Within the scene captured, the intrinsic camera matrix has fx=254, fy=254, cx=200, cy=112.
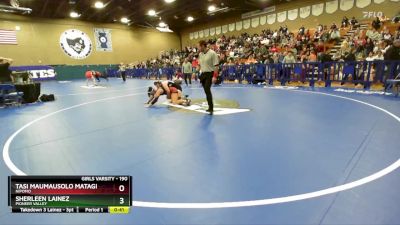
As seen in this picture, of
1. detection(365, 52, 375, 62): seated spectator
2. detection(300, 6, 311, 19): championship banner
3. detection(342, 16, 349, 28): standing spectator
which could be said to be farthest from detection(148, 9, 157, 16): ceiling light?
detection(365, 52, 375, 62): seated spectator

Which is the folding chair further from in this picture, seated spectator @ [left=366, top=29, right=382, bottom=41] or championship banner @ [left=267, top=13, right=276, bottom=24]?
championship banner @ [left=267, top=13, right=276, bottom=24]

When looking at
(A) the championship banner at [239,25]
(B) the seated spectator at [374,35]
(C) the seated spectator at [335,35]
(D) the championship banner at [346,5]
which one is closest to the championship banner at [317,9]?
(D) the championship banner at [346,5]

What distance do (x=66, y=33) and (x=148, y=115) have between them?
1053 inches

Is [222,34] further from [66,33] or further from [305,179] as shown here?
[305,179]

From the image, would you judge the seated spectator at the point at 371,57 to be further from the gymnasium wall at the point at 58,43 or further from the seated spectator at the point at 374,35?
the gymnasium wall at the point at 58,43

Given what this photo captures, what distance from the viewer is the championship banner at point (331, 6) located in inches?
809

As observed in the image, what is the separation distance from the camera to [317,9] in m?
21.8

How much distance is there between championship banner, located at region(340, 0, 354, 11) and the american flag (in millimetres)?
29838

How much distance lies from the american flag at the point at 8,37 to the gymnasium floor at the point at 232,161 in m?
23.1

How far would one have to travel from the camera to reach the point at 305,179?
2914 millimetres

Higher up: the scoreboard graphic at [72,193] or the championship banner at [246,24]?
the championship banner at [246,24]

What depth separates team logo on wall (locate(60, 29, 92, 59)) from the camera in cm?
2815

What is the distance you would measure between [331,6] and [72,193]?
Result: 24.1m

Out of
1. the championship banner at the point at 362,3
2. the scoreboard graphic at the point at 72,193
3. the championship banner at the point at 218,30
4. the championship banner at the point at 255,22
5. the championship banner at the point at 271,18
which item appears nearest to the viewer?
the scoreboard graphic at the point at 72,193
